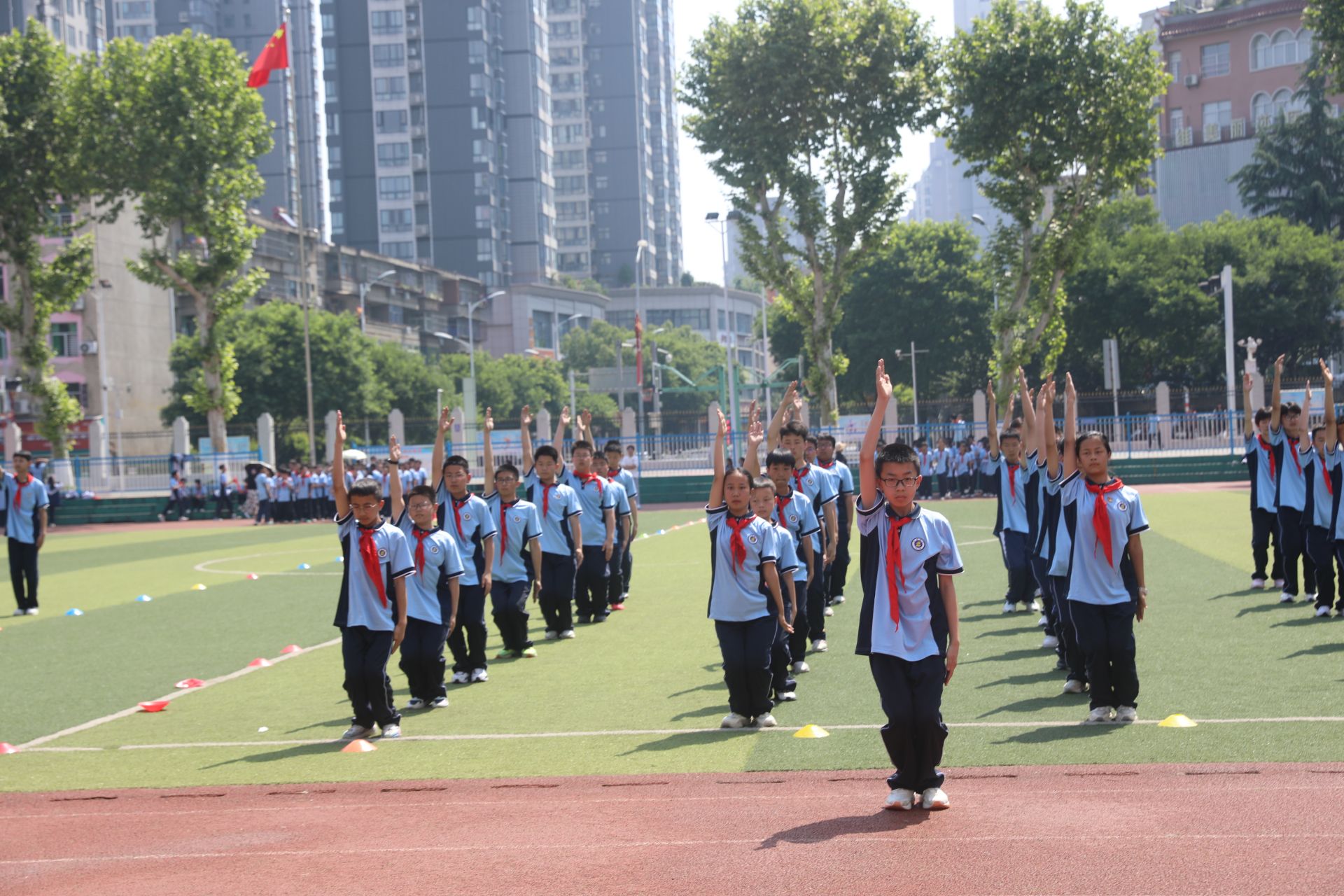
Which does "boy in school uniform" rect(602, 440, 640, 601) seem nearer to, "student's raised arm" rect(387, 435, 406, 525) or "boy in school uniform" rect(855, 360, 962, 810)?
"student's raised arm" rect(387, 435, 406, 525)

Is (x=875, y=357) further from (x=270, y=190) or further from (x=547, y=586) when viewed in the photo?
(x=270, y=190)

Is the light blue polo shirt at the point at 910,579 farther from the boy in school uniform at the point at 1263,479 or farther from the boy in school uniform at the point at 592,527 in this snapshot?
the boy in school uniform at the point at 1263,479

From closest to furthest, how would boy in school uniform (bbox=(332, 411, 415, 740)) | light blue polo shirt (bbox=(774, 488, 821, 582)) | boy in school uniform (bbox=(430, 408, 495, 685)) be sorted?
boy in school uniform (bbox=(332, 411, 415, 740)) < light blue polo shirt (bbox=(774, 488, 821, 582)) < boy in school uniform (bbox=(430, 408, 495, 685))

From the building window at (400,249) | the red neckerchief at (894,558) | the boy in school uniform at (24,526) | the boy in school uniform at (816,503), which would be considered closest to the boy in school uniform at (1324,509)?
the boy in school uniform at (816,503)

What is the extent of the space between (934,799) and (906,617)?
86 cm

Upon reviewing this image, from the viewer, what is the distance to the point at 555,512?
12852 mm

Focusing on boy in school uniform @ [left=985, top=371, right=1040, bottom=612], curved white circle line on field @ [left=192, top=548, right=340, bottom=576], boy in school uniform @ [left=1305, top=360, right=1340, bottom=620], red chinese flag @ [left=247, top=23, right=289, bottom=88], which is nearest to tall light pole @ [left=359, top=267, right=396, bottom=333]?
red chinese flag @ [left=247, top=23, right=289, bottom=88]

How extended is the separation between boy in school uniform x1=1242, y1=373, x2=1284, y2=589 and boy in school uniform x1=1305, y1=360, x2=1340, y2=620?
62 cm

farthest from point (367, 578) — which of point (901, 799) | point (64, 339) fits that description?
point (64, 339)

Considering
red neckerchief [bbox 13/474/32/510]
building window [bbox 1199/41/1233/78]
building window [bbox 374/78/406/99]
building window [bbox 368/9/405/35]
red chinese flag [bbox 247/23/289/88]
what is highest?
building window [bbox 368/9/405/35]

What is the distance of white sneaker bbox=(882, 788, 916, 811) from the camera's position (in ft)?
21.0

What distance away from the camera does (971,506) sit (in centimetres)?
3325

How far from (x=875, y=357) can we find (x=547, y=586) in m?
55.8

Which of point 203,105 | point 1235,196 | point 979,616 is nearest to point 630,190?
point 1235,196
